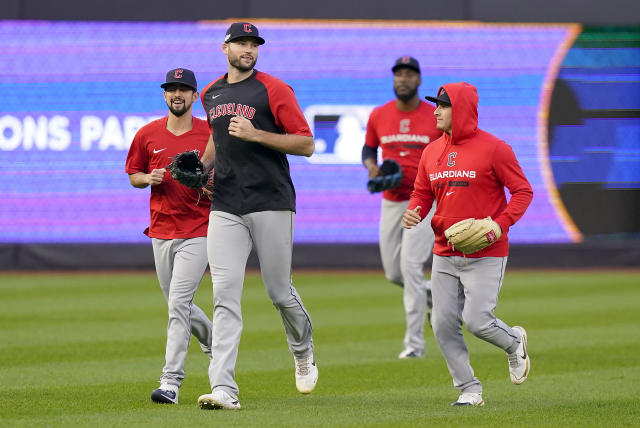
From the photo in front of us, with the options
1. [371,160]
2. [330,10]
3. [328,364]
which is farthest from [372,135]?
[330,10]

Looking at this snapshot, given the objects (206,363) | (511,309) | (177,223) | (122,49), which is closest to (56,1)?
(122,49)

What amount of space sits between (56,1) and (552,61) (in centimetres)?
937

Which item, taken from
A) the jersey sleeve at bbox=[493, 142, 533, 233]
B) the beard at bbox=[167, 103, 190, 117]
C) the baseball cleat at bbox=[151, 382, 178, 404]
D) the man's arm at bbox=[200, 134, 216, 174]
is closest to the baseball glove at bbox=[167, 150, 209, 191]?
the man's arm at bbox=[200, 134, 216, 174]

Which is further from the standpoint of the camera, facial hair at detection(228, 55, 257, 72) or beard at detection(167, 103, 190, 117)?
beard at detection(167, 103, 190, 117)

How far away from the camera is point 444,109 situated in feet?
24.0

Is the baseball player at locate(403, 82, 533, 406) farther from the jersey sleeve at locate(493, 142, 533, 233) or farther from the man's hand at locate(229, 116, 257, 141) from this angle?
the man's hand at locate(229, 116, 257, 141)

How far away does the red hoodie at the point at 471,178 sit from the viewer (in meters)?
7.16

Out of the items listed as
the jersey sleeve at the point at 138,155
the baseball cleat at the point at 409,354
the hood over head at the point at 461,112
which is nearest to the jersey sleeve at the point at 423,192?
the hood over head at the point at 461,112

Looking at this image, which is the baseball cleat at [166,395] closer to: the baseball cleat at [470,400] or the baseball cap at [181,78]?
the baseball cleat at [470,400]

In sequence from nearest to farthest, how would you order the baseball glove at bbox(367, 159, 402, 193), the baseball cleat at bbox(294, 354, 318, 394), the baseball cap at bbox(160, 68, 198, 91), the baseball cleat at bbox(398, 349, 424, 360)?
1. the baseball cleat at bbox(294, 354, 318, 394)
2. the baseball cap at bbox(160, 68, 198, 91)
3. the baseball cleat at bbox(398, 349, 424, 360)
4. the baseball glove at bbox(367, 159, 402, 193)

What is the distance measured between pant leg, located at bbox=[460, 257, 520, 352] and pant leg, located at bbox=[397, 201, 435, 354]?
117 inches

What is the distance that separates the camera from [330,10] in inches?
814

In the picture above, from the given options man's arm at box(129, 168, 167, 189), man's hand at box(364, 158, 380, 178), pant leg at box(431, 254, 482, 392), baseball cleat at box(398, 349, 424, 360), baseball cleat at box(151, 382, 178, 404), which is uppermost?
man's arm at box(129, 168, 167, 189)

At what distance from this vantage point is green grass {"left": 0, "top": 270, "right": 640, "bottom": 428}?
693 centimetres
